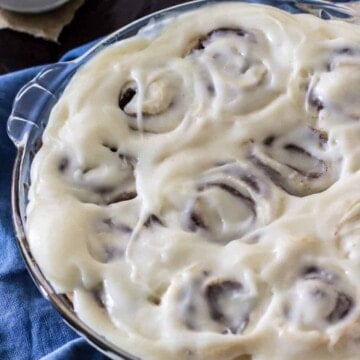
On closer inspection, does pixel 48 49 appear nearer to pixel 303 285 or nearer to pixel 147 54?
pixel 147 54

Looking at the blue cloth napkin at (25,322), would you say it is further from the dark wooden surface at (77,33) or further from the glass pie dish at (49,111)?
the dark wooden surface at (77,33)

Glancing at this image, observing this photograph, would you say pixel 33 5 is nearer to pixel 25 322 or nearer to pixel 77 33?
pixel 77 33

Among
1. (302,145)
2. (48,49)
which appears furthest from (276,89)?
(48,49)

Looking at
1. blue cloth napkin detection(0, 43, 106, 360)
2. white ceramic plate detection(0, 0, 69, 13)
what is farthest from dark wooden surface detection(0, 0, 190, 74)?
blue cloth napkin detection(0, 43, 106, 360)

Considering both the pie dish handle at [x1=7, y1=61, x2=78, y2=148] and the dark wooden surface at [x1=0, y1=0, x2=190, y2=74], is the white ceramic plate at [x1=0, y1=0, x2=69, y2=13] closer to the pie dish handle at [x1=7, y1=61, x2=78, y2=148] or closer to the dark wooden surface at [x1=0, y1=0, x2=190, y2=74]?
the dark wooden surface at [x1=0, y1=0, x2=190, y2=74]

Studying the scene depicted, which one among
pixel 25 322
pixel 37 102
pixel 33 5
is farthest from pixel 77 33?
pixel 25 322

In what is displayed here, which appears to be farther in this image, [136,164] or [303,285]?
[136,164]

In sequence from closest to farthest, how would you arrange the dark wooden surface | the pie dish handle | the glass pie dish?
the glass pie dish → the pie dish handle → the dark wooden surface

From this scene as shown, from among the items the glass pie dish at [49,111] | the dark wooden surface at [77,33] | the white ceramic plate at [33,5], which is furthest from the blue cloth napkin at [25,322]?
the white ceramic plate at [33,5]
